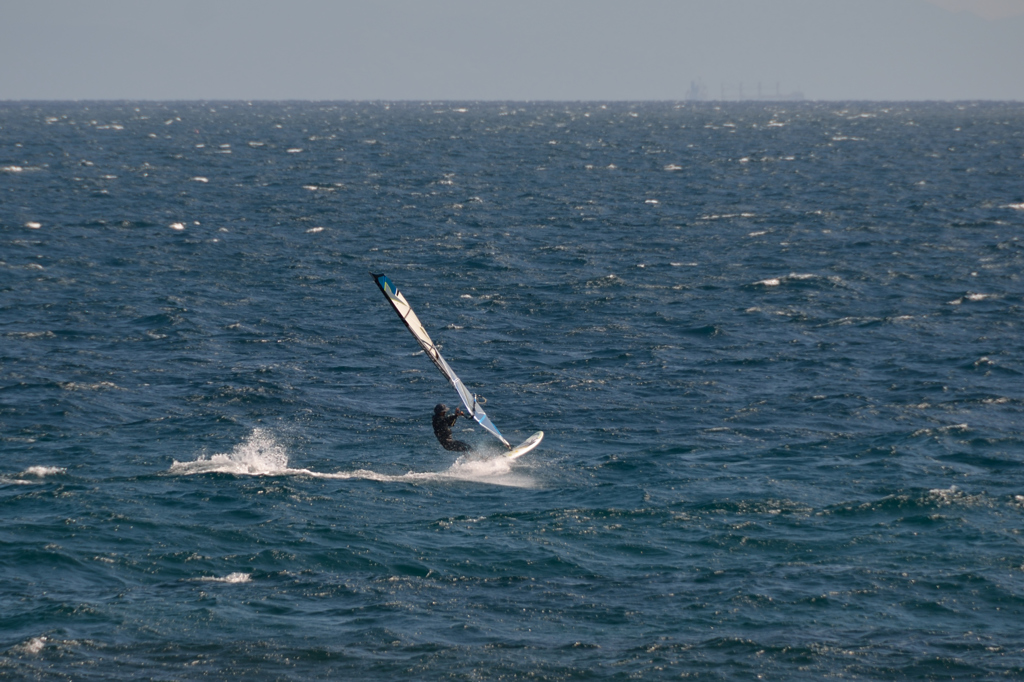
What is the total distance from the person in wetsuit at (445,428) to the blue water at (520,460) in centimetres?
76

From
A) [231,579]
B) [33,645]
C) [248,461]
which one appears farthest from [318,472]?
[33,645]

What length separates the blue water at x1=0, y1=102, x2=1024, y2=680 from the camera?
20.0 meters

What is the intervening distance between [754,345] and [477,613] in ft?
72.8

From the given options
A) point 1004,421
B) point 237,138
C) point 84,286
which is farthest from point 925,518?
point 237,138

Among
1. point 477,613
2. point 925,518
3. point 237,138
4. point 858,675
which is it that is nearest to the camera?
point 858,675

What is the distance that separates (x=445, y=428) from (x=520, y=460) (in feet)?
7.73

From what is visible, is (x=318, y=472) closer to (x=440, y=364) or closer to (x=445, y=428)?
(x=445, y=428)

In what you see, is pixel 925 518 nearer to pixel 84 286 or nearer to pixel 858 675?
pixel 858 675

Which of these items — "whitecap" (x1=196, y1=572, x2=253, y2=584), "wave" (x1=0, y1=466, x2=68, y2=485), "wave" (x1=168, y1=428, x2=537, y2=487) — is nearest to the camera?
"whitecap" (x1=196, y1=572, x2=253, y2=584)

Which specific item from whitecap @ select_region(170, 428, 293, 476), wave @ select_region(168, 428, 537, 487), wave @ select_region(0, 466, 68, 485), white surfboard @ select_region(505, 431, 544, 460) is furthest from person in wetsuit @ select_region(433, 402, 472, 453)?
wave @ select_region(0, 466, 68, 485)

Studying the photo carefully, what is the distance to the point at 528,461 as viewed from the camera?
29.4 meters

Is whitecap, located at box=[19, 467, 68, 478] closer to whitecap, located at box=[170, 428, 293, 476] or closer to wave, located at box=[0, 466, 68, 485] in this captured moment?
wave, located at box=[0, 466, 68, 485]

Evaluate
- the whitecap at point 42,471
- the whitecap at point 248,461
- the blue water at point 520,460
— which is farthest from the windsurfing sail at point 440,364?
the whitecap at point 42,471

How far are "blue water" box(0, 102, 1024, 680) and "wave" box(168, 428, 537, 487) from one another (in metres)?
0.15
